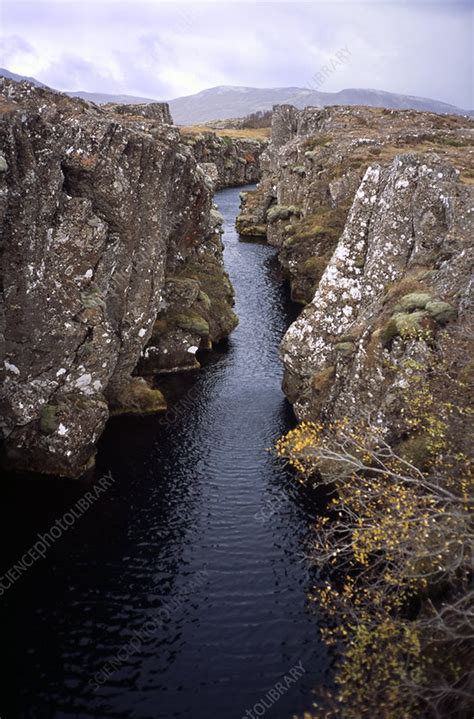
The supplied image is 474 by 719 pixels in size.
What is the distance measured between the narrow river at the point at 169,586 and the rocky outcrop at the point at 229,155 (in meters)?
137

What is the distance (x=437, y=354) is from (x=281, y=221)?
7305 centimetres

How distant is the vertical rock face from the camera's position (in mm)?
34594

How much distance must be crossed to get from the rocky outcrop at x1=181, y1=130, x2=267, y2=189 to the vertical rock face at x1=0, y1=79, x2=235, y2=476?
127 meters

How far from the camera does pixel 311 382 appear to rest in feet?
137

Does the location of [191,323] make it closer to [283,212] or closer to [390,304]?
[390,304]

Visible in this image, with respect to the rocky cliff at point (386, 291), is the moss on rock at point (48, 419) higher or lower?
lower

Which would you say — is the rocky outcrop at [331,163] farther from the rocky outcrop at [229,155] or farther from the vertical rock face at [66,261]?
the rocky outcrop at [229,155]

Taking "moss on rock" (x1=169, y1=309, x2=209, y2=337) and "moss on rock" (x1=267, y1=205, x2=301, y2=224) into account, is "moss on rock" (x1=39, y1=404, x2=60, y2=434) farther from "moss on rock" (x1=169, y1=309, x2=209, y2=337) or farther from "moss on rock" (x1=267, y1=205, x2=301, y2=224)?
"moss on rock" (x1=267, y1=205, x2=301, y2=224)

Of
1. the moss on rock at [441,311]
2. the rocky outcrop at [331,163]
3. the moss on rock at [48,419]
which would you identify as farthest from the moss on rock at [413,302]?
the moss on rock at [48,419]

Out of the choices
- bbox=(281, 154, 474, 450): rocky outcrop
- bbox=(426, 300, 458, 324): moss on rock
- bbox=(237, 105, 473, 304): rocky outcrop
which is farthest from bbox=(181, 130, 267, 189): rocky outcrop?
bbox=(426, 300, 458, 324): moss on rock

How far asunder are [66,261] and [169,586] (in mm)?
22200

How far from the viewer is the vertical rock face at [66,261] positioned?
1362 inches

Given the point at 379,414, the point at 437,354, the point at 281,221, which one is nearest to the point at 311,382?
the point at 379,414

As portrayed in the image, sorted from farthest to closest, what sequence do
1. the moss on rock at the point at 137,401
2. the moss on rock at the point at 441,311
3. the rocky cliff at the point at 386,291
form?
the moss on rock at the point at 137,401 → the rocky cliff at the point at 386,291 → the moss on rock at the point at 441,311
